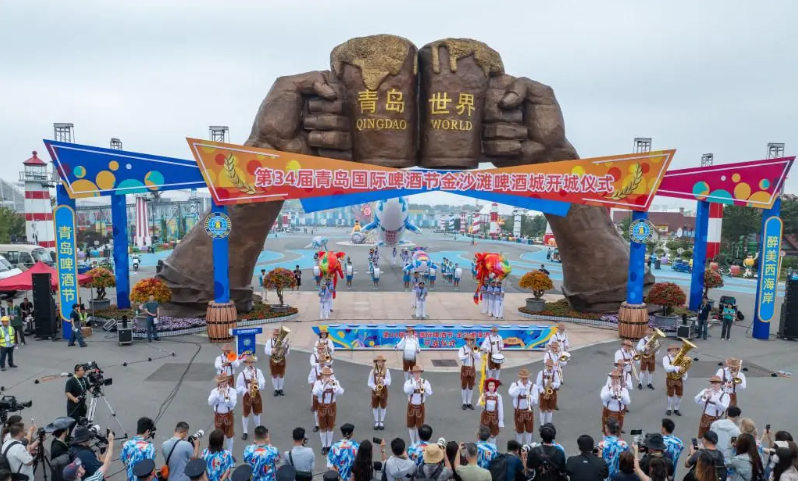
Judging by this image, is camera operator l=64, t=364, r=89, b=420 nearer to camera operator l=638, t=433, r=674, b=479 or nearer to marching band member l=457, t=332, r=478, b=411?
marching band member l=457, t=332, r=478, b=411

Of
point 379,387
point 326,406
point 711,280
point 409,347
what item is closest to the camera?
point 326,406

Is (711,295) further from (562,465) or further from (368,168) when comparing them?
(562,465)

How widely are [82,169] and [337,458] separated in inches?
518

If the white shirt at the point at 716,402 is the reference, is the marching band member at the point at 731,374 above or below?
above

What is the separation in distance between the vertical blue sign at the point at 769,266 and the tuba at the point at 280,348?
15.9 meters

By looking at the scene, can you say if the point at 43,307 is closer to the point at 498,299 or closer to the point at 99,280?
the point at 99,280

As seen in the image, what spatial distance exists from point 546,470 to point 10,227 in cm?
4947

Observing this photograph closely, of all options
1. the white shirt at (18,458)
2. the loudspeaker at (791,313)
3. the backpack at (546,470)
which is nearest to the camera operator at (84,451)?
the white shirt at (18,458)

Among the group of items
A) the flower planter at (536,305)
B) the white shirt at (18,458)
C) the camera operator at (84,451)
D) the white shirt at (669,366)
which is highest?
the camera operator at (84,451)

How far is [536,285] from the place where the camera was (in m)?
19.9

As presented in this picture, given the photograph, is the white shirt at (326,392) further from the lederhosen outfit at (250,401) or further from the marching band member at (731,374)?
the marching band member at (731,374)

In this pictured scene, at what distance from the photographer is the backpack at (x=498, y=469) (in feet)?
19.5

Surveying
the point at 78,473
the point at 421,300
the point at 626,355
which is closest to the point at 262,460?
the point at 78,473

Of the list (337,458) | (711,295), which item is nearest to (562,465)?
(337,458)
